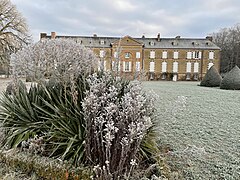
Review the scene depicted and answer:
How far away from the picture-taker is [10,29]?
69.4 ft

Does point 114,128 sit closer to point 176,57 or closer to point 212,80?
point 212,80

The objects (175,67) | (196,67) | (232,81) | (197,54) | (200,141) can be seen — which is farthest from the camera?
(175,67)

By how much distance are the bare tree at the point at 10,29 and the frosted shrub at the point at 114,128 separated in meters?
20.4

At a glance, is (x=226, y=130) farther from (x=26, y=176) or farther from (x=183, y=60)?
(x=183, y=60)

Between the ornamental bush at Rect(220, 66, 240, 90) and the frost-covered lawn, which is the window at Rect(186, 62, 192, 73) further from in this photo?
the frost-covered lawn

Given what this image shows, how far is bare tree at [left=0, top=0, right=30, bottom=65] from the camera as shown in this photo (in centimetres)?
2000

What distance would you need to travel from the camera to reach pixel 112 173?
224cm

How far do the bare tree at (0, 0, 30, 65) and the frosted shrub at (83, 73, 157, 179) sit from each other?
20379 millimetres

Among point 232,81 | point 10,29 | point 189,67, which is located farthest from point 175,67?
point 10,29

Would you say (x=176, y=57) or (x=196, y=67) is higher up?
(x=176, y=57)

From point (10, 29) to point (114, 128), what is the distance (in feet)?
76.3

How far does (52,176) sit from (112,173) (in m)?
0.66

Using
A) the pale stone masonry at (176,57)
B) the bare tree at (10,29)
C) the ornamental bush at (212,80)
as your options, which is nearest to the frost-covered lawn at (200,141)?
the ornamental bush at (212,80)

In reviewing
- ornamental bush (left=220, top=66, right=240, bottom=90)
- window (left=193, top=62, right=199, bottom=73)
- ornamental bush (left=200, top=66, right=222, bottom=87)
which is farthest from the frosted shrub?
window (left=193, top=62, right=199, bottom=73)
